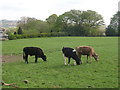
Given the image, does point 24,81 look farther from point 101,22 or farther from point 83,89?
point 101,22

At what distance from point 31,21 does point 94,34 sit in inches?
1131

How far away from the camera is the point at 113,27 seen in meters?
83.7

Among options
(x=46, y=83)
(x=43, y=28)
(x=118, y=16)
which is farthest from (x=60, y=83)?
(x=118, y=16)

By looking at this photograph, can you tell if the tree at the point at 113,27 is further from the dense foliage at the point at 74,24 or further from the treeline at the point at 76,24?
the dense foliage at the point at 74,24

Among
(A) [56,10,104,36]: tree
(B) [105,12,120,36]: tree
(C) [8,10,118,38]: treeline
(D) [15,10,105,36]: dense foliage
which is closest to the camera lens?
(B) [105,12,120,36]: tree

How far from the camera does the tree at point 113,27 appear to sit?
265ft

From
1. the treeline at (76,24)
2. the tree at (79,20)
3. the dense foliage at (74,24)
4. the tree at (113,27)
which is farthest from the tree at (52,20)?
the tree at (113,27)

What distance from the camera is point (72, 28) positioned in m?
84.0

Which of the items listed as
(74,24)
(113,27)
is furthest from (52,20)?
(113,27)

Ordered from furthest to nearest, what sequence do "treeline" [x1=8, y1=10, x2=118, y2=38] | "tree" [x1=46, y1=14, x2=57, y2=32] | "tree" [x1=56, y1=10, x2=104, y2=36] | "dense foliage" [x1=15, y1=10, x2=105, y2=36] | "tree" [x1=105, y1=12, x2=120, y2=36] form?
"tree" [x1=46, y1=14, x2=57, y2=32]
"tree" [x1=56, y1=10, x2=104, y2=36]
"dense foliage" [x1=15, y1=10, x2=105, y2=36]
"treeline" [x1=8, y1=10, x2=118, y2=38]
"tree" [x1=105, y1=12, x2=120, y2=36]

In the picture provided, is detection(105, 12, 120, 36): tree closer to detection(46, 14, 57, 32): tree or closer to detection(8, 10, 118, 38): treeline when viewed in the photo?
detection(8, 10, 118, 38): treeline

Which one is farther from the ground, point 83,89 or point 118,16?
point 118,16

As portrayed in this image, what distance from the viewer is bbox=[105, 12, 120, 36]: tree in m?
80.9

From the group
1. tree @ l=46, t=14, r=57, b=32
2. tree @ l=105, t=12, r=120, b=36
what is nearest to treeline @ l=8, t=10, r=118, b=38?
tree @ l=105, t=12, r=120, b=36
